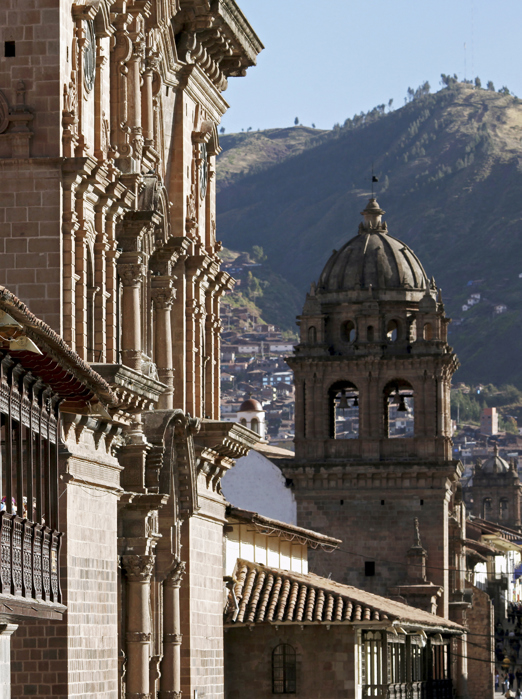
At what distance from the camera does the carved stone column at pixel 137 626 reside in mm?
39094

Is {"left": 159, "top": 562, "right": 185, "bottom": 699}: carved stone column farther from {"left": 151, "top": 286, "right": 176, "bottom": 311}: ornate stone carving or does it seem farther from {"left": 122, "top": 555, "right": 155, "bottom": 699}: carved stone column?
{"left": 151, "top": 286, "right": 176, "bottom": 311}: ornate stone carving

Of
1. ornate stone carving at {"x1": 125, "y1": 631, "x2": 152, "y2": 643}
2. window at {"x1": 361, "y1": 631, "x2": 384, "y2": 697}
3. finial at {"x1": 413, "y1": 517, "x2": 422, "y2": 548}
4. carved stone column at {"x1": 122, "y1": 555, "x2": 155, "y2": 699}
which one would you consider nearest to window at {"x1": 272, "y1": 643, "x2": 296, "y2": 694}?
window at {"x1": 361, "y1": 631, "x2": 384, "y2": 697}

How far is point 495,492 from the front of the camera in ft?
643

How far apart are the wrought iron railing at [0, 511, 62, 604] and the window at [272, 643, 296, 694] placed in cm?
2742

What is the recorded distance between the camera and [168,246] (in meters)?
44.1

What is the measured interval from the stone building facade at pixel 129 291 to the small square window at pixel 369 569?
31.8 metres

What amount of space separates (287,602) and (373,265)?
3205cm

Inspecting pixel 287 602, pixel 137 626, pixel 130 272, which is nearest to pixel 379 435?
pixel 287 602

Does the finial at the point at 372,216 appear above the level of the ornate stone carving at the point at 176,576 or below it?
above

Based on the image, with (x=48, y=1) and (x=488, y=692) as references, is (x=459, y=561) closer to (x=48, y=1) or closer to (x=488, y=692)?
(x=488, y=692)

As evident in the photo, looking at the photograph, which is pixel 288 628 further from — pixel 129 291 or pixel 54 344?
pixel 54 344

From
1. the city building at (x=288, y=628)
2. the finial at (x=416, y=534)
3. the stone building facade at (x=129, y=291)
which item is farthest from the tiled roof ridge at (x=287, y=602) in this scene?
the finial at (x=416, y=534)

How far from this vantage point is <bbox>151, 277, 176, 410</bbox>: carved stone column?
144 feet

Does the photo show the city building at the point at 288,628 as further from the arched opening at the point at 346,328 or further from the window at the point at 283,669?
the arched opening at the point at 346,328
